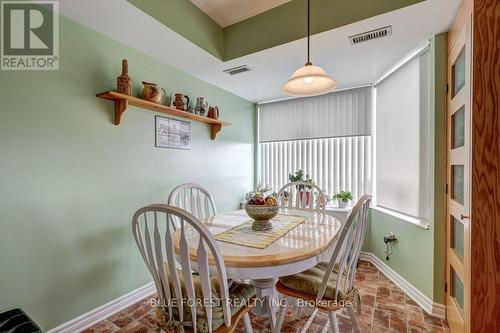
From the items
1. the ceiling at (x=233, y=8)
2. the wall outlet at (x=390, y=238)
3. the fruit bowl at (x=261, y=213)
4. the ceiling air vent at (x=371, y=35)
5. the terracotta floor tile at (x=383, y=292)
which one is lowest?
the terracotta floor tile at (x=383, y=292)

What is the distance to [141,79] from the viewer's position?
86.7 inches

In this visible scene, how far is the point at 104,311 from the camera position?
1857 millimetres

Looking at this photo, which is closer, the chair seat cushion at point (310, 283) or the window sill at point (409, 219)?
the chair seat cushion at point (310, 283)

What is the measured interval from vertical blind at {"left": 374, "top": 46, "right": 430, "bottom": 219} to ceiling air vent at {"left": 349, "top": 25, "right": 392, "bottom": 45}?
53 cm

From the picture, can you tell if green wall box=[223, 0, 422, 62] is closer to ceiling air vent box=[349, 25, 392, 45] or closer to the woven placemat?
ceiling air vent box=[349, 25, 392, 45]

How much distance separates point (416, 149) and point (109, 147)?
284cm

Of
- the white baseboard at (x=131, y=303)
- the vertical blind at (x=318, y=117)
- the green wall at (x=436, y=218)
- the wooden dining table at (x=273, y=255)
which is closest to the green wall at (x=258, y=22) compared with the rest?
the green wall at (x=436, y=218)

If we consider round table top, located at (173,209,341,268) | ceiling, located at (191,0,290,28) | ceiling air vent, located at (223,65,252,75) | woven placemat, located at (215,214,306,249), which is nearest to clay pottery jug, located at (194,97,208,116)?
ceiling air vent, located at (223,65,252,75)

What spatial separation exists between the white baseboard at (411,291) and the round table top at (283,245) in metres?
1.12

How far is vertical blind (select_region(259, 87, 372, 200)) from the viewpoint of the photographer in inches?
124

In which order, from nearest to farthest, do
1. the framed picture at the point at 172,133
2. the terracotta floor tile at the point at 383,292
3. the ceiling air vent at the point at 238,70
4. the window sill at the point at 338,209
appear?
the terracotta floor tile at the point at 383,292 < the framed picture at the point at 172,133 < the ceiling air vent at the point at 238,70 < the window sill at the point at 338,209

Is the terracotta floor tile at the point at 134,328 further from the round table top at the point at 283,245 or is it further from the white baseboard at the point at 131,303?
the round table top at the point at 283,245

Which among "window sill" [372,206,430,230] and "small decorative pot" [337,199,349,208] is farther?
"small decorative pot" [337,199,349,208]

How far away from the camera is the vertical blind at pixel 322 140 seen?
124 inches
